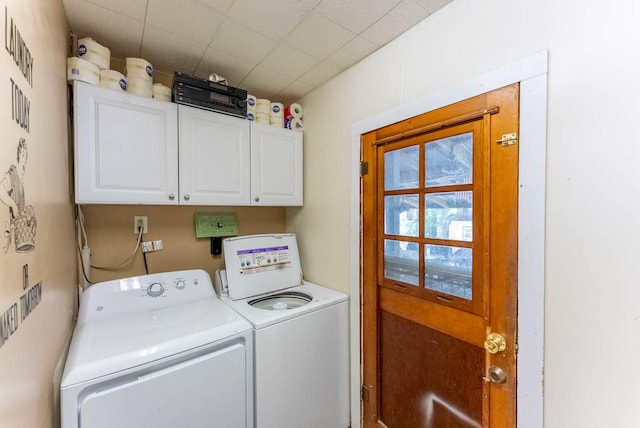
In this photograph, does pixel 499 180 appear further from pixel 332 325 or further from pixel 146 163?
pixel 146 163

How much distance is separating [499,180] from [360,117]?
91cm

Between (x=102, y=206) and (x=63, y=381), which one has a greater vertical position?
(x=102, y=206)

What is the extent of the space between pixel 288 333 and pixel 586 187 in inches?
56.9

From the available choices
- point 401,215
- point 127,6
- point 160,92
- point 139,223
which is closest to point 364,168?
point 401,215

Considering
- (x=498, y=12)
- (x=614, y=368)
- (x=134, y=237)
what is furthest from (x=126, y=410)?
(x=498, y=12)

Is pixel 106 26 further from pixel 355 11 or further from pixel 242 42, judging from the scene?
pixel 355 11

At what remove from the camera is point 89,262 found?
5.29ft

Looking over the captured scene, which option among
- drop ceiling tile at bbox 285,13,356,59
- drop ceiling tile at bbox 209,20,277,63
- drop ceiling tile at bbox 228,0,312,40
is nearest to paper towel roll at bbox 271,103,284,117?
drop ceiling tile at bbox 209,20,277,63

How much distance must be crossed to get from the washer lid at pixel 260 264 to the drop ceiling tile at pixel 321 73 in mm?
1159

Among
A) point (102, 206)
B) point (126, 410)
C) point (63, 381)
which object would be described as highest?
point (102, 206)

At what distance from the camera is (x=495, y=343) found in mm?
1097

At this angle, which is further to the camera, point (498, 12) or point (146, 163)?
point (146, 163)

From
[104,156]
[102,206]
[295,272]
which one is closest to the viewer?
[104,156]

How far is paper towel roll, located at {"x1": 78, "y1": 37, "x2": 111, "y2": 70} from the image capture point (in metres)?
1.35
